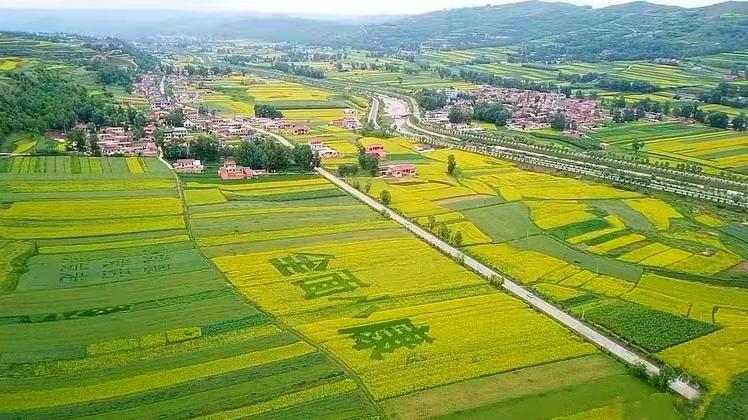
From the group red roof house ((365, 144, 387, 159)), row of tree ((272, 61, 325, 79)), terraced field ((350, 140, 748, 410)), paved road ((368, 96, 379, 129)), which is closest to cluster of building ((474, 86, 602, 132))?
paved road ((368, 96, 379, 129))

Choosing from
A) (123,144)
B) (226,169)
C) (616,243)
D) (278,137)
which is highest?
(616,243)

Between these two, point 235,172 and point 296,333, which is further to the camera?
point 235,172

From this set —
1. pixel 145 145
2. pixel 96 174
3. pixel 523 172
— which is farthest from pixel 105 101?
pixel 523 172

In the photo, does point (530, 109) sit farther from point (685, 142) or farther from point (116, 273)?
point (116, 273)

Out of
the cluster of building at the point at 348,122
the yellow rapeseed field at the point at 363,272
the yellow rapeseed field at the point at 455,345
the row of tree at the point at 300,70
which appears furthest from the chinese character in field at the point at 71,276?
the row of tree at the point at 300,70

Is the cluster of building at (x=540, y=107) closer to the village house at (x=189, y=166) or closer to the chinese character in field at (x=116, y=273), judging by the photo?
the village house at (x=189, y=166)

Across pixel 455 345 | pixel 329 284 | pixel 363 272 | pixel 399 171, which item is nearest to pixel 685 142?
pixel 399 171

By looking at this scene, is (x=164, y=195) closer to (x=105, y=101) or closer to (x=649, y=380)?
(x=649, y=380)

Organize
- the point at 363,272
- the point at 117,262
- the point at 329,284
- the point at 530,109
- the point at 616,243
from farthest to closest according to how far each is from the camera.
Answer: the point at 530,109
the point at 616,243
the point at 363,272
the point at 117,262
the point at 329,284
